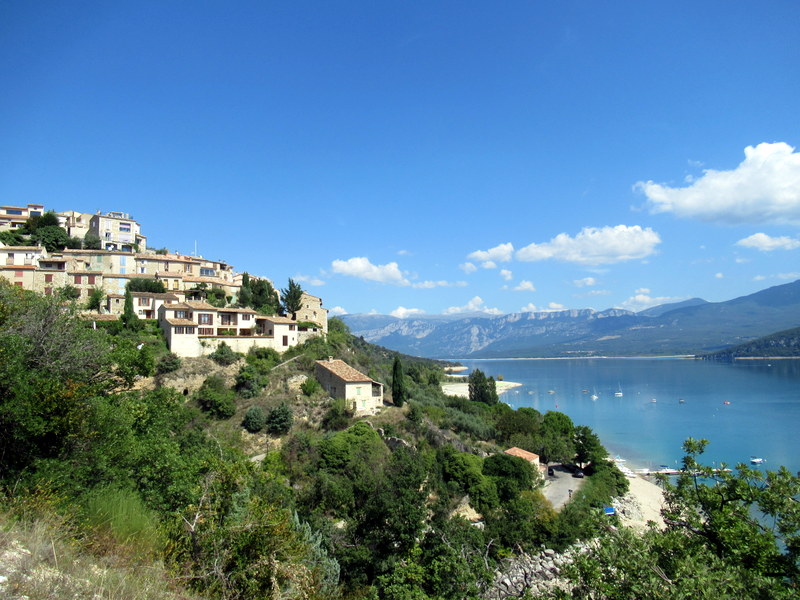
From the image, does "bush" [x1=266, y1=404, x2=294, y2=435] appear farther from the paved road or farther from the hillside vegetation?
the paved road

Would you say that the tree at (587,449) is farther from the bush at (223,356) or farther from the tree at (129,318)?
the tree at (129,318)

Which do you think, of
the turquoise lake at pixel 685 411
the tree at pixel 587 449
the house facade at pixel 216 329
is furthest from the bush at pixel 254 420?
the tree at pixel 587 449

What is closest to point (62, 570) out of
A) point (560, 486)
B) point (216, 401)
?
point (216, 401)

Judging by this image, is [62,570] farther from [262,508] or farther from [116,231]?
[116,231]

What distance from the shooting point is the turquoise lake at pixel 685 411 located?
1825 inches

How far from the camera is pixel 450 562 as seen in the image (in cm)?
1259

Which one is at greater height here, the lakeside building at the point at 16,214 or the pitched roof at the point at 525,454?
the lakeside building at the point at 16,214

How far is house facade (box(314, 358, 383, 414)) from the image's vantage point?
2928 cm

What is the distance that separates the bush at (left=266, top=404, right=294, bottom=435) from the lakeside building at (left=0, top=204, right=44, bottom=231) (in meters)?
34.4

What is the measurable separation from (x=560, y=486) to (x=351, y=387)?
16.1 metres

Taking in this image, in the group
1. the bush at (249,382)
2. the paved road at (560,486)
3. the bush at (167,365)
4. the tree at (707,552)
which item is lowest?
the paved road at (560,486)

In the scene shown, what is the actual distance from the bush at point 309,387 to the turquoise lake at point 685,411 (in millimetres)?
22294

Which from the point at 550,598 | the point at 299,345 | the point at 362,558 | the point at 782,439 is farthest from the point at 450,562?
the point at 782,439

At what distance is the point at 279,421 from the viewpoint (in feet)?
86.4
